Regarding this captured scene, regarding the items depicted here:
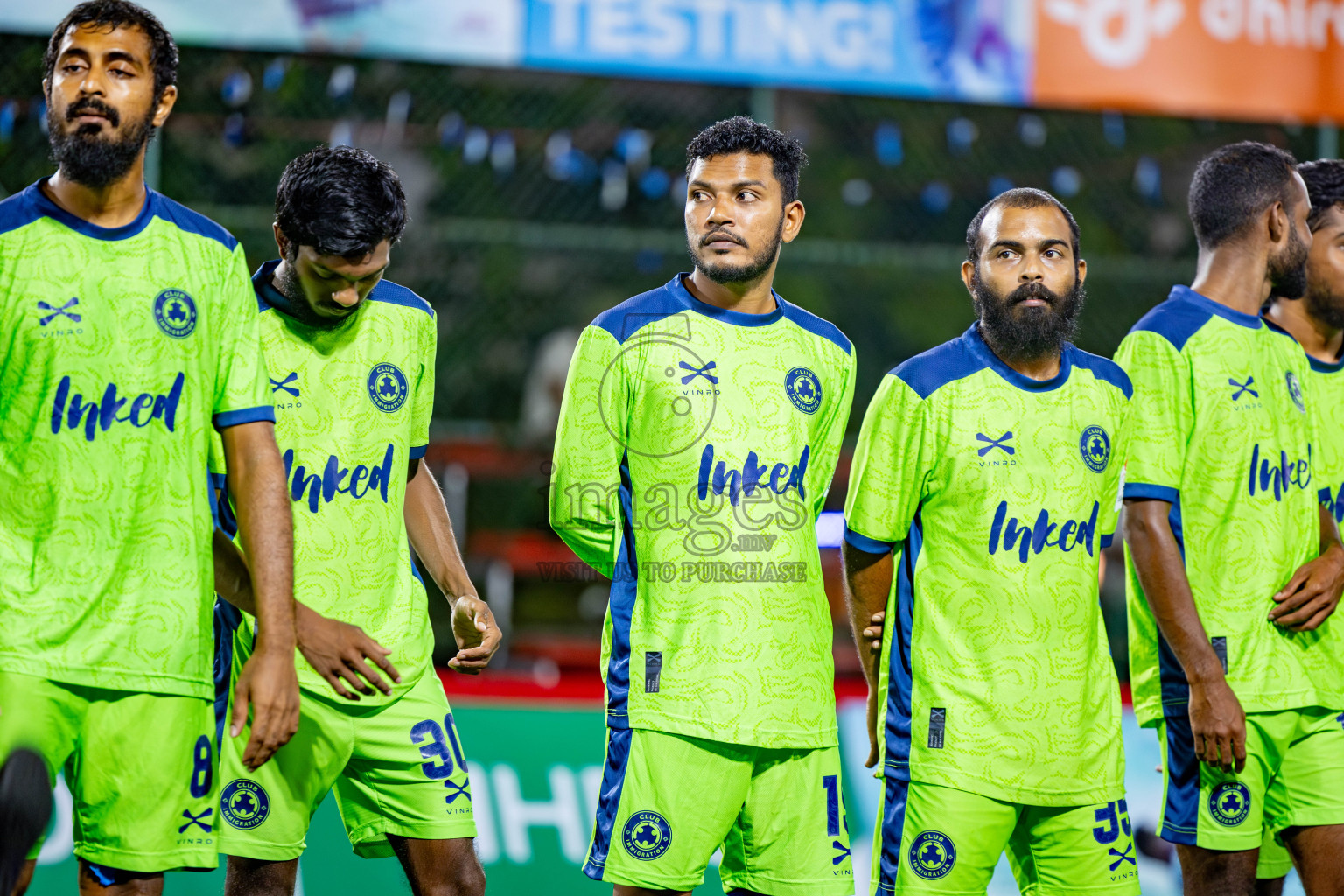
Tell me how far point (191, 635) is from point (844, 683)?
4.43 meters

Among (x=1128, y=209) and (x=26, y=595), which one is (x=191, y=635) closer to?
(x=26, y=595)

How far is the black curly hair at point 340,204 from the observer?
326cm

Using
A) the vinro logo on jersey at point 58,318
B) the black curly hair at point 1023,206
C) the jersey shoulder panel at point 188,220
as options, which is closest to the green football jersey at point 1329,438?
the black curly hair at point 1023,206

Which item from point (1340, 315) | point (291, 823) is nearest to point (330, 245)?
point (291, 823)

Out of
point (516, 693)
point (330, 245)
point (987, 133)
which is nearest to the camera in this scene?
point (330, 245)

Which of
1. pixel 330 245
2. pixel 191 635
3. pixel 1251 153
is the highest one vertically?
pixel 1251 153

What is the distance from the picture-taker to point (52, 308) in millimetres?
2801

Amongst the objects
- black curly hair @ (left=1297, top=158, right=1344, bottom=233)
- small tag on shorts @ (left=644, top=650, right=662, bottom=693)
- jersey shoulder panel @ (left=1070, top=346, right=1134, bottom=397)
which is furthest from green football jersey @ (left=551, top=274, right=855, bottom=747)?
black curly hair @ (left=1297, top=158, right=1344, bottom=233)

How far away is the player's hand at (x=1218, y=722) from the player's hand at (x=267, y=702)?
2.16 meters

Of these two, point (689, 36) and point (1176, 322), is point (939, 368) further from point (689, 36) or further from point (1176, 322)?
point (689, 36)

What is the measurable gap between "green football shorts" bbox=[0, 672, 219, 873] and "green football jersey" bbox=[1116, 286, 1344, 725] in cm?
234

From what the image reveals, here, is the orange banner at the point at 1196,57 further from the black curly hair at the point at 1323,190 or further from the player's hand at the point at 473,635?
the player's hand at the point at 473,635

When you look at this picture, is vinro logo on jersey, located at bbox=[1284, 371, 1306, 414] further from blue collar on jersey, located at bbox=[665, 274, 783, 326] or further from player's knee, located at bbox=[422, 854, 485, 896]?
player's knee, located at bbox=[422, 854, 485, 896]

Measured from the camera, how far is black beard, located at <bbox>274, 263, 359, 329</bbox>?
133 inches
